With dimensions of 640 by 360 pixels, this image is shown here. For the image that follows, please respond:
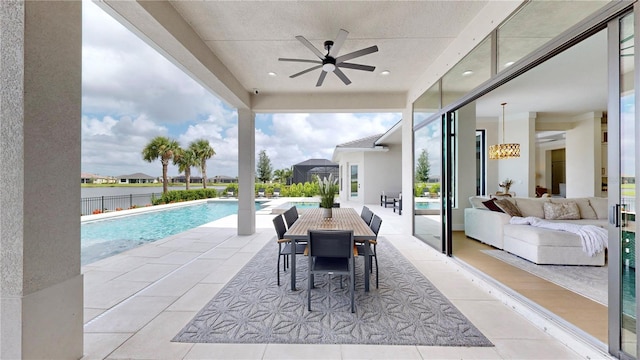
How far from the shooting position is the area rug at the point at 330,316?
6.42 ft

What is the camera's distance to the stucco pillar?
1412mm

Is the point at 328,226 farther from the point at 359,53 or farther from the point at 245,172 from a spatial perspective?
the point at 245,172

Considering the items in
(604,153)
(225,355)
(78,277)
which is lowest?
(225,355)

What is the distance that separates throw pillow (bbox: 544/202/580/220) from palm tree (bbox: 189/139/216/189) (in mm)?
17837

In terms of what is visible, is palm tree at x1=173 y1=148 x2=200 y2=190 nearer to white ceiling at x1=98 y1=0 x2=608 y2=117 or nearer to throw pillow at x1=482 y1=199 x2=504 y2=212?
white ceiling at x1=98 y1=0 x2=608 y2=117

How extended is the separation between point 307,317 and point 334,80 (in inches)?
160

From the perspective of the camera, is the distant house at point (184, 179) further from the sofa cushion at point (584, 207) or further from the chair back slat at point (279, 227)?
the sofa cushion at point (584, 207)

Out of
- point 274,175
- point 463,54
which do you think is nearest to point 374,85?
point 463,54

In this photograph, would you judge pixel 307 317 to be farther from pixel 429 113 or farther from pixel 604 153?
pixel 604 153

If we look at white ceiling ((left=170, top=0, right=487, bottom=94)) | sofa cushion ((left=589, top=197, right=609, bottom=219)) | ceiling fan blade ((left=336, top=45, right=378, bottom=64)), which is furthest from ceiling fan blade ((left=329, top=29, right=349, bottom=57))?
sofa cushion ((left=589, top=197, right=609, bottom=219))

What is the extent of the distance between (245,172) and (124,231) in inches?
165

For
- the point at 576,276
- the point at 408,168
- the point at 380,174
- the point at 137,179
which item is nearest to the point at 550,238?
the point at 576,276

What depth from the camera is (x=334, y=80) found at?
4648 mm

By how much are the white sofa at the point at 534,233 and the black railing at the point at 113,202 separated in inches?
502
